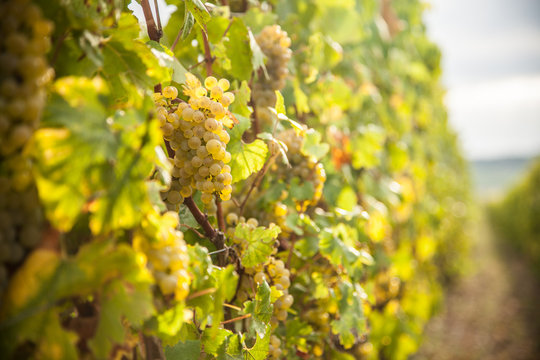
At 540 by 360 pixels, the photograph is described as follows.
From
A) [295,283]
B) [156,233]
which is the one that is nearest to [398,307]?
[295,283]

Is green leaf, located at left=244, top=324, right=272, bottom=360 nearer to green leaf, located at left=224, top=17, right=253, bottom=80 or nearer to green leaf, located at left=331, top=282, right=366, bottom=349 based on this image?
green leaf, located at left=331, top=282, right=366, bottom=349

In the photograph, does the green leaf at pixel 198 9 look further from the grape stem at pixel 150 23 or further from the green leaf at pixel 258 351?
the green leaf at pixel 258 351

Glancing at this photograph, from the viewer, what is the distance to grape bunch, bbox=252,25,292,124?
1389 millimetres

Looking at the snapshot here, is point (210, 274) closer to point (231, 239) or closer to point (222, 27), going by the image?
point (231, 239)

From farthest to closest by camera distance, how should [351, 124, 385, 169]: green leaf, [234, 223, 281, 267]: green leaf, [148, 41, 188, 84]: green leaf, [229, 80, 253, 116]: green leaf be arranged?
[351, 124, 385, 169]: green leaf, [229, 80, 253, 116]: green leaf, [234, 223, 281, 267]: green leaf, [148, 41, 188, 84]: green leaf

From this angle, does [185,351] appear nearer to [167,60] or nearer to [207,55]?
[167,60]

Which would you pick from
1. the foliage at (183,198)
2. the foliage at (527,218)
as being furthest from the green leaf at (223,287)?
the foliage at (527,218)

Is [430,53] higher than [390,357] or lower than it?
higher

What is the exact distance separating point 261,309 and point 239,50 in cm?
85

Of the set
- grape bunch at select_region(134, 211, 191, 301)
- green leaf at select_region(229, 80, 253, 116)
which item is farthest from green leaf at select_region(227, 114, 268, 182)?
grape bunch at select_region(134, 211, 191, 301)

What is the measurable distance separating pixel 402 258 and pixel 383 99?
1.49 metres

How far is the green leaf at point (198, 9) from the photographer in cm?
99

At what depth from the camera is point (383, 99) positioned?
143 inches

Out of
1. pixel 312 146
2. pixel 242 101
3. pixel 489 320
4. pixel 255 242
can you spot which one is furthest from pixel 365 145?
pixel 489 320
